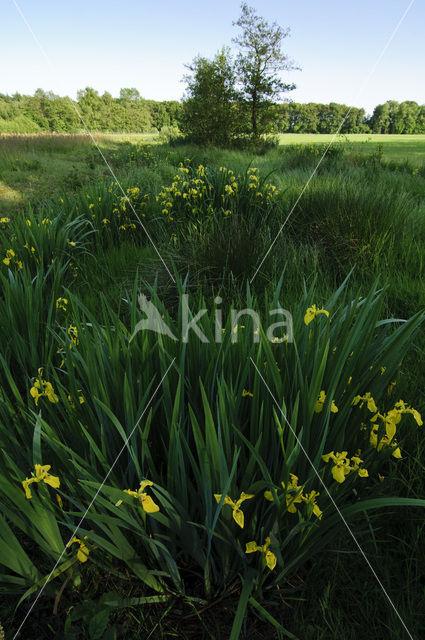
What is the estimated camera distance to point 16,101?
61.4 ft

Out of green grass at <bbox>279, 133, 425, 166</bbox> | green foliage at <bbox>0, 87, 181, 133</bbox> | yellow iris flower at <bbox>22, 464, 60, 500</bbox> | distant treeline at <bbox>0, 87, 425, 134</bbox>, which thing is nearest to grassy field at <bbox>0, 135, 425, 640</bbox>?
yellow iris flower at <bbox>22, 464, 60, 500</bbox>

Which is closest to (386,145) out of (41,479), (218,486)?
(218,486)

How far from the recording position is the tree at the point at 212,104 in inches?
468

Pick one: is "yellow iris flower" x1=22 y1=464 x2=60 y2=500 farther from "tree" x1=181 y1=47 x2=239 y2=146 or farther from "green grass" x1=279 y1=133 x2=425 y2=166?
"tree" x1=181 y1=47 x2=239 y2=146

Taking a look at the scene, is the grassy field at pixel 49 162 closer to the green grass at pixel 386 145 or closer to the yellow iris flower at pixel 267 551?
the green grass at pixel 386 145

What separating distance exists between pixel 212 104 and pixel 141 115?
260 inches

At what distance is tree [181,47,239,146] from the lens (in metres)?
11.9

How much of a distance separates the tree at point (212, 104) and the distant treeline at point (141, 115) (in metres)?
0.86

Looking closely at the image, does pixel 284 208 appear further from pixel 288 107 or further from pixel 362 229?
pixel 288 107

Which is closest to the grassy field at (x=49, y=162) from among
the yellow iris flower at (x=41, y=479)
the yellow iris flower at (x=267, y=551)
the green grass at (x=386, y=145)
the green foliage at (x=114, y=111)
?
the green grass at (x=386, y=145)

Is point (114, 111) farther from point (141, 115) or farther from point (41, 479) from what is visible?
point (41, 479)

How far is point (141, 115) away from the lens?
6.80 m

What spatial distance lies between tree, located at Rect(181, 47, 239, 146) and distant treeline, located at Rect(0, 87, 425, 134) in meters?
0.86

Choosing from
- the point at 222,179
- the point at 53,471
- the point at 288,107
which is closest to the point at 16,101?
the point at 288,107
